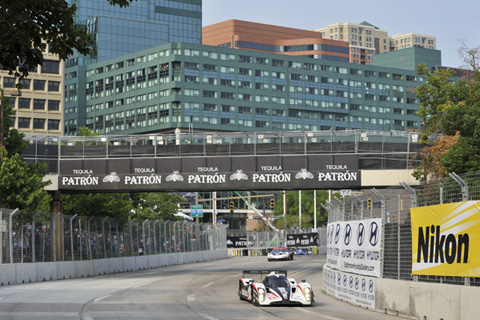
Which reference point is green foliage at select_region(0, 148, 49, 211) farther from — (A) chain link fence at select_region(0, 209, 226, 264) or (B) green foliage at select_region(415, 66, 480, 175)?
(B) green foliage at select_region(415, 66, 480, 175)

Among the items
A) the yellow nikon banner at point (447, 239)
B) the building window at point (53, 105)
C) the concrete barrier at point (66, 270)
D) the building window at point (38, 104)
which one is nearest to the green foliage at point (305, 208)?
the building window at point (53, 105)

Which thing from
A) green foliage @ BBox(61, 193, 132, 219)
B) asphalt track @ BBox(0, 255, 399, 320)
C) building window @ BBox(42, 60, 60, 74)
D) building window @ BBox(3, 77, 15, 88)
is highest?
building window @ BBox(42, 60, 60, 74)

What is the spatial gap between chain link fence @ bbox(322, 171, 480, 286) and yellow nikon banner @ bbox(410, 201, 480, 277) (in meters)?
0.22

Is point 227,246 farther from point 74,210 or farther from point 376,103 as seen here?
point 376,103

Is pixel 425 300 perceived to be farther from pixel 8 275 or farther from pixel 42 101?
pixel 42 101

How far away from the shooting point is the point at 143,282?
3547 centimetres

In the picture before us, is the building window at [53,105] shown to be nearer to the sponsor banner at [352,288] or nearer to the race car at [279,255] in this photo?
the race car at [279,255]

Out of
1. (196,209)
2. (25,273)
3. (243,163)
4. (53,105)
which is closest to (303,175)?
(243,163)

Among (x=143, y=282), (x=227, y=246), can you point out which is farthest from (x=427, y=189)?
(x=227, y=246)

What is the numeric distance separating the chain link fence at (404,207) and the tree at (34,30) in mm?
7677

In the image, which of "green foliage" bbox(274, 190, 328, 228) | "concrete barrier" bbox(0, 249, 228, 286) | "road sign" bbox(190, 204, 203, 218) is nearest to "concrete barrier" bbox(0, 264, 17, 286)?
"concrete barrier" bbox(0, 249, 228, 286)

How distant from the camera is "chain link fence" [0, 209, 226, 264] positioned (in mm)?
34688

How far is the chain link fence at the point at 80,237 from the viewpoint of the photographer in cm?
3469

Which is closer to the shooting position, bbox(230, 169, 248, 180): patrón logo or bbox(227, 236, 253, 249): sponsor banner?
bbox(230, 169, 248, 180): patrón logo
